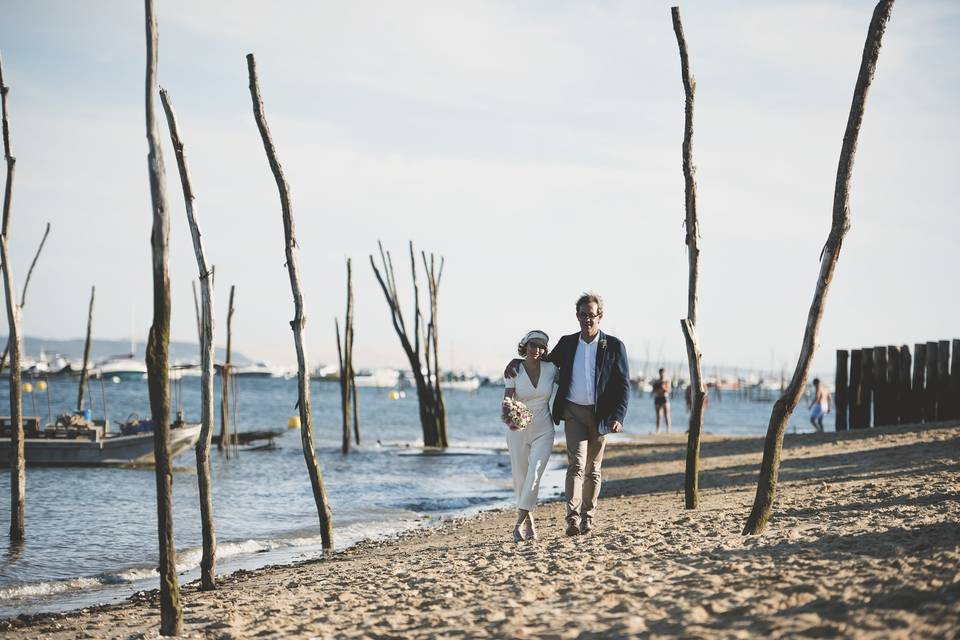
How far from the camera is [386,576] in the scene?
786cm

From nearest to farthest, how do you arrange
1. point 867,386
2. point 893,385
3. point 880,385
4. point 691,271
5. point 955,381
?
point 691,271
point 955,381
point 893,385
point 880,385
point 867,386

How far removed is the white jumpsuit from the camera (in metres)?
8.51

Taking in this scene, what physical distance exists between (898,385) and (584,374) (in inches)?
611

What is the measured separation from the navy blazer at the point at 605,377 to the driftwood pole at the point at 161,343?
3456 mm

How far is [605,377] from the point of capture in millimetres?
8344

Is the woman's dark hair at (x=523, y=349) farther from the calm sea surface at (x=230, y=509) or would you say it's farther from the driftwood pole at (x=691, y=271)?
the calm sea surface at (x=230, y=509)

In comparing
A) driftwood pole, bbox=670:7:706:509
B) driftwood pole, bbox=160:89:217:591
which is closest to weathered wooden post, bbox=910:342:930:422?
driftwood pole, bbox=670:7:706:509

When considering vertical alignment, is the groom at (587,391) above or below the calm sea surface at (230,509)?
above

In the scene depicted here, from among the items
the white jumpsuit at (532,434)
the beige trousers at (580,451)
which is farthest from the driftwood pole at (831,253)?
the white jumpsuit at (532,434)

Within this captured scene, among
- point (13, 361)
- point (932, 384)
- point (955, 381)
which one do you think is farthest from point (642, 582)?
point (932, 384)

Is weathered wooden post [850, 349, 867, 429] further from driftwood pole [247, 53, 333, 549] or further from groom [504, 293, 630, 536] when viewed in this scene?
driftwood pole [247, 53, 333, 549]

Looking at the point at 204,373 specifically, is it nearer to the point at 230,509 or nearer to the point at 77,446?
the point at 230,509

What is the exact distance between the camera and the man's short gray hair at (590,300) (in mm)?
8344

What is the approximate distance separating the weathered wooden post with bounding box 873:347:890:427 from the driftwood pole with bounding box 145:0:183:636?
1889 centimetres
